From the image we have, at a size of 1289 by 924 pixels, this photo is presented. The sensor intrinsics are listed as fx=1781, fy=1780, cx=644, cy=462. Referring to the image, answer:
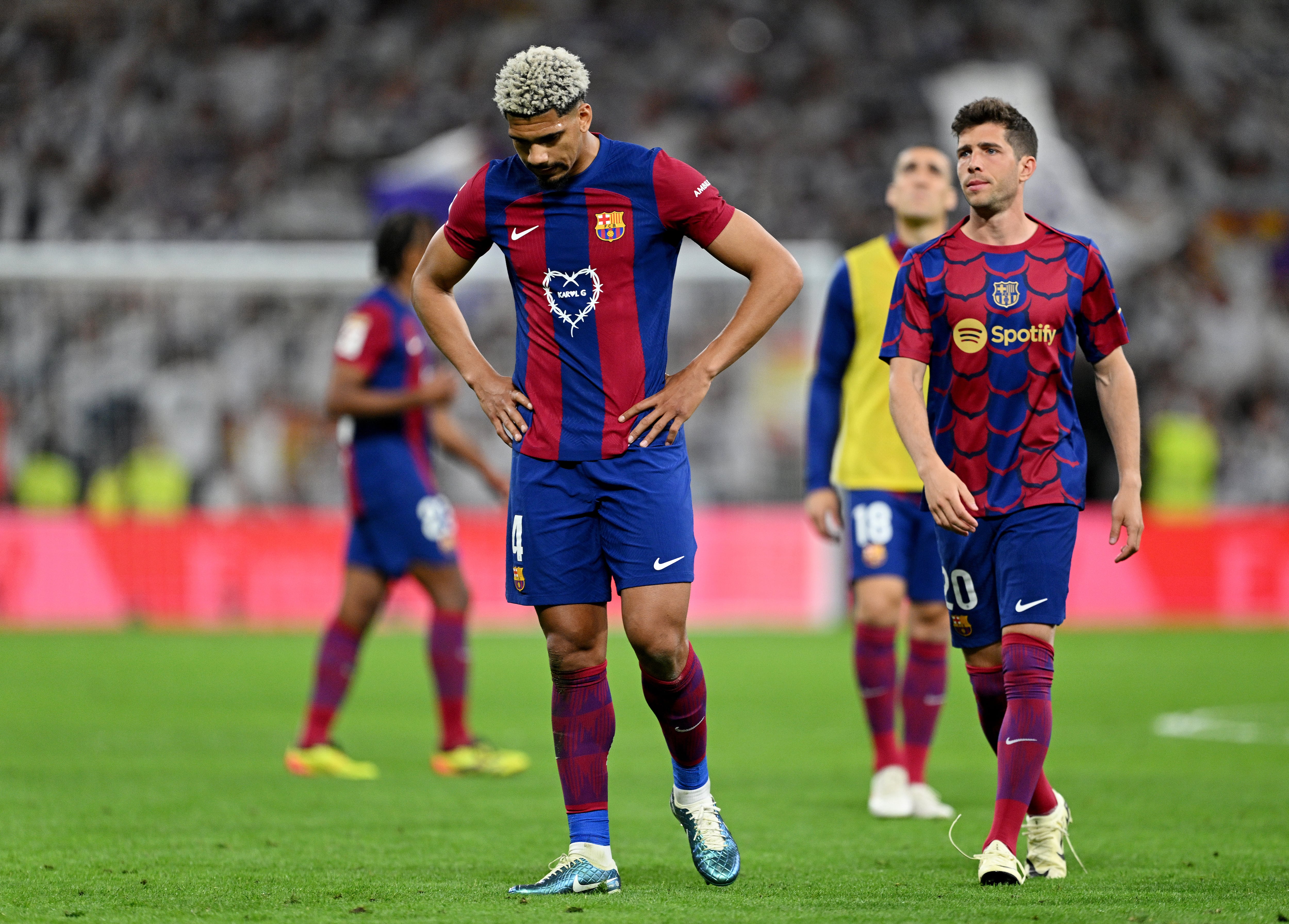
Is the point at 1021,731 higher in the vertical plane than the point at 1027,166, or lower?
lower

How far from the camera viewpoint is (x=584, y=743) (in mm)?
5062

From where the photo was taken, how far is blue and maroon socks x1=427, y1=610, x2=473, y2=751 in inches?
317

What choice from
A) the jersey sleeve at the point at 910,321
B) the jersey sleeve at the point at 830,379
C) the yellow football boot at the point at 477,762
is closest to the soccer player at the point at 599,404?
the jersey sleeve at the point at 910,321

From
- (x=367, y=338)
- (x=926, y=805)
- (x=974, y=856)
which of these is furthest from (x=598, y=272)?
(x=367, y=338)

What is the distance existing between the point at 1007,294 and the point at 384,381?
3.69 metres

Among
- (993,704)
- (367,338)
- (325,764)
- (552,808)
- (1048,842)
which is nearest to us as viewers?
(1048,842)

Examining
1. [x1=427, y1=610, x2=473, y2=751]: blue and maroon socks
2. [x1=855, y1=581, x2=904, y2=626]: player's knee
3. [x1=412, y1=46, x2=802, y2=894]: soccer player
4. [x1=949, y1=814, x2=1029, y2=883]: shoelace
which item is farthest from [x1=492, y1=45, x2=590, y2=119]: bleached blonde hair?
[x1=427, y1=610, x2=473, y2=751]: blue and maroon socks

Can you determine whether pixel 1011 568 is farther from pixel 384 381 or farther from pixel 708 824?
pixel 384 381

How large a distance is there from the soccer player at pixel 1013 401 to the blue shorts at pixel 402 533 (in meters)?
3.32

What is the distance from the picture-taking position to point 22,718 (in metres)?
9.77

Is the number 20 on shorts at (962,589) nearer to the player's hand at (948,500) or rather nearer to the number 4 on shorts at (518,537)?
the player's hand at (948,500)

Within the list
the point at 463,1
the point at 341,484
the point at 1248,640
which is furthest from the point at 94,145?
the point at 1248,640

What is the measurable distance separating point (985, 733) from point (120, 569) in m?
11.9

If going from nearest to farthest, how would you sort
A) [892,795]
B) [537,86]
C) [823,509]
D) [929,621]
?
[537,86] < [892,795] < [929,621] < [823,509]
